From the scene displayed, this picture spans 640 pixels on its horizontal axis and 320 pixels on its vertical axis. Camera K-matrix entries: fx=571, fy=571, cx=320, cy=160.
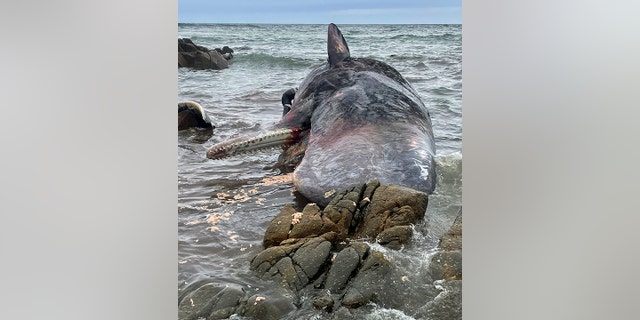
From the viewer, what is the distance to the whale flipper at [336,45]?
108 inches

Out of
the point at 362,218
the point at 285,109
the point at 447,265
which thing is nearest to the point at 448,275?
the point at 447,265

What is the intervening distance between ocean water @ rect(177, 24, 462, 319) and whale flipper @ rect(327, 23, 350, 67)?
25 mm

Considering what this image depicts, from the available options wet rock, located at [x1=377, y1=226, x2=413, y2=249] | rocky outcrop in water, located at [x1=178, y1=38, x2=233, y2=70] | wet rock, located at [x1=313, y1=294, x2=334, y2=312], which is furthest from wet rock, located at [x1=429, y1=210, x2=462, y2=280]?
rocky outcrop in water, located at [x1=178, y1=38, x2=233, y2=70]

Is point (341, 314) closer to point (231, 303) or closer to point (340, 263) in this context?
point (340, 263)

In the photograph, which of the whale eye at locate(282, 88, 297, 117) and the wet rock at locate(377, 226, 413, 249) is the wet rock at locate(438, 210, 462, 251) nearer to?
the wet rock at locate(377, 226, 413, 249)

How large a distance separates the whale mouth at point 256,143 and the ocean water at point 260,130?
0.11 ft

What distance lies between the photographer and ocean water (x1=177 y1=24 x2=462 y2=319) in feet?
8.65

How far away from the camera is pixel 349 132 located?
9.25 ft

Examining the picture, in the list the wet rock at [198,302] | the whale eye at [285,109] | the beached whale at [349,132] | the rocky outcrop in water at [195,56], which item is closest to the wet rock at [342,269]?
the beached whale at [349,132]

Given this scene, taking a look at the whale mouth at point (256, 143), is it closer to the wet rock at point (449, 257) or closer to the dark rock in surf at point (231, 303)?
the dark rock in surf at point (231, 303)
